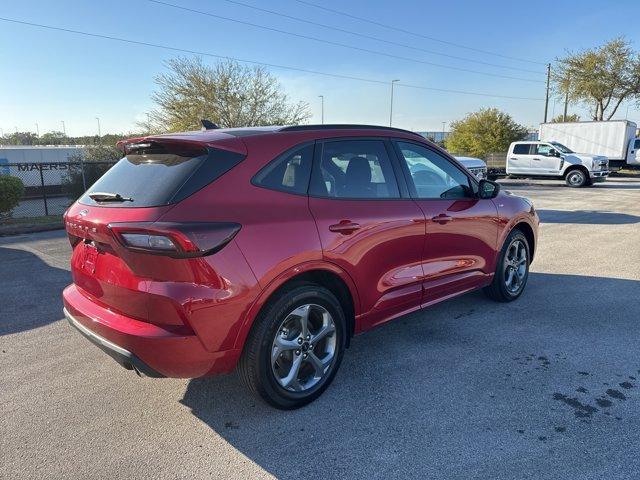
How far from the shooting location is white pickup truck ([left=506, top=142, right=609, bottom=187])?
2084cm

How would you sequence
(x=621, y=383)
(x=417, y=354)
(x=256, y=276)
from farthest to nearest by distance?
(x=417, y=354), (x=621, y=383), (x=256, y=276)

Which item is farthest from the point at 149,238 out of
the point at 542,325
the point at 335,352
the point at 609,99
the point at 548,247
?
the point at 609,99

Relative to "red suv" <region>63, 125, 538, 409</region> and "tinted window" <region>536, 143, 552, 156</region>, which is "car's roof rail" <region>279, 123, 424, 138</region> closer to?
"red suv" <region>63, 125, 538, 409</region>

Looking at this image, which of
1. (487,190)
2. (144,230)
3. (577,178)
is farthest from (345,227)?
(577,178)

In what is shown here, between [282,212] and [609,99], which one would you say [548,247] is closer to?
[282,212]

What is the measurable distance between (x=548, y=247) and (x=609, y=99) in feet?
116

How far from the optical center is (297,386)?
120 inches

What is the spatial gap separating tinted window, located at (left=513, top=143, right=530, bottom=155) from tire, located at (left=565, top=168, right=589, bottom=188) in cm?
230

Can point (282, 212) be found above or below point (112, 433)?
above

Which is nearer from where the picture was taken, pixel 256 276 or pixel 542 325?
pixel 256 276

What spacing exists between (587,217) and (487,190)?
8758mm

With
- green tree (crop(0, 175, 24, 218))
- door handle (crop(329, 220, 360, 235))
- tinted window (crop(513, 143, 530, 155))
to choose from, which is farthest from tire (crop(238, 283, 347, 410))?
tinted window (crop(513, 143, 530, 155))

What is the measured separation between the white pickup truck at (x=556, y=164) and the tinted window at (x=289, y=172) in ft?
70.2

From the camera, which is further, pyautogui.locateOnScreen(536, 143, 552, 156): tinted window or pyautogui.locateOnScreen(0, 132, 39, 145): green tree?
pyautogui.locateOnScreen(0, 132, 39, 145): green tree
